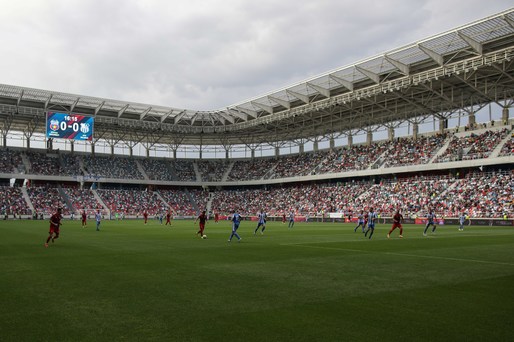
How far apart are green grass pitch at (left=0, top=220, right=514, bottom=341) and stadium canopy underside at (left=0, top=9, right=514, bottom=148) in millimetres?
30789

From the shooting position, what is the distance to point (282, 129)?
75.4 meters

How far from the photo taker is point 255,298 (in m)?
9.34

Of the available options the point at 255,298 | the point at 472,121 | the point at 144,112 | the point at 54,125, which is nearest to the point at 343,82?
the point at 472,121

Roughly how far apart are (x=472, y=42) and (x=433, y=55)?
3.85m

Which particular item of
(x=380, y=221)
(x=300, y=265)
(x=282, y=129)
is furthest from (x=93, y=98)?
(x=300, y=265)

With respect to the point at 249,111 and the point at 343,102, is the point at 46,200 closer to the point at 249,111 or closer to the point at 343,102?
the point at 249,111

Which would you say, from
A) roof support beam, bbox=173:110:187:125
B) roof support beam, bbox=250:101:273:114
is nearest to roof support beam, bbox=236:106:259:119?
roof support beam, bbox=250:101:273:114

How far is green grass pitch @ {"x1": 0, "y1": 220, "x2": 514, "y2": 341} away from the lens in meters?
6.90

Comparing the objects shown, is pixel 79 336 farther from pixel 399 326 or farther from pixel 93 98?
pixel 93 98

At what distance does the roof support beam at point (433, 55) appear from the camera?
137 feet

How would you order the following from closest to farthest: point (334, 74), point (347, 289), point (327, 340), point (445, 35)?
1. point (327, 340)
2. point (347, 289)
3. point (445, 35)
4. point (334, 74)

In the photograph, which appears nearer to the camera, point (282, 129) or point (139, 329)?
point (139, 329)

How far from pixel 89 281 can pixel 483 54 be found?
4136 cm

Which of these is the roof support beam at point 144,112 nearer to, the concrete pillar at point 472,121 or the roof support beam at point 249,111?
the roof support beam at point 249,111
